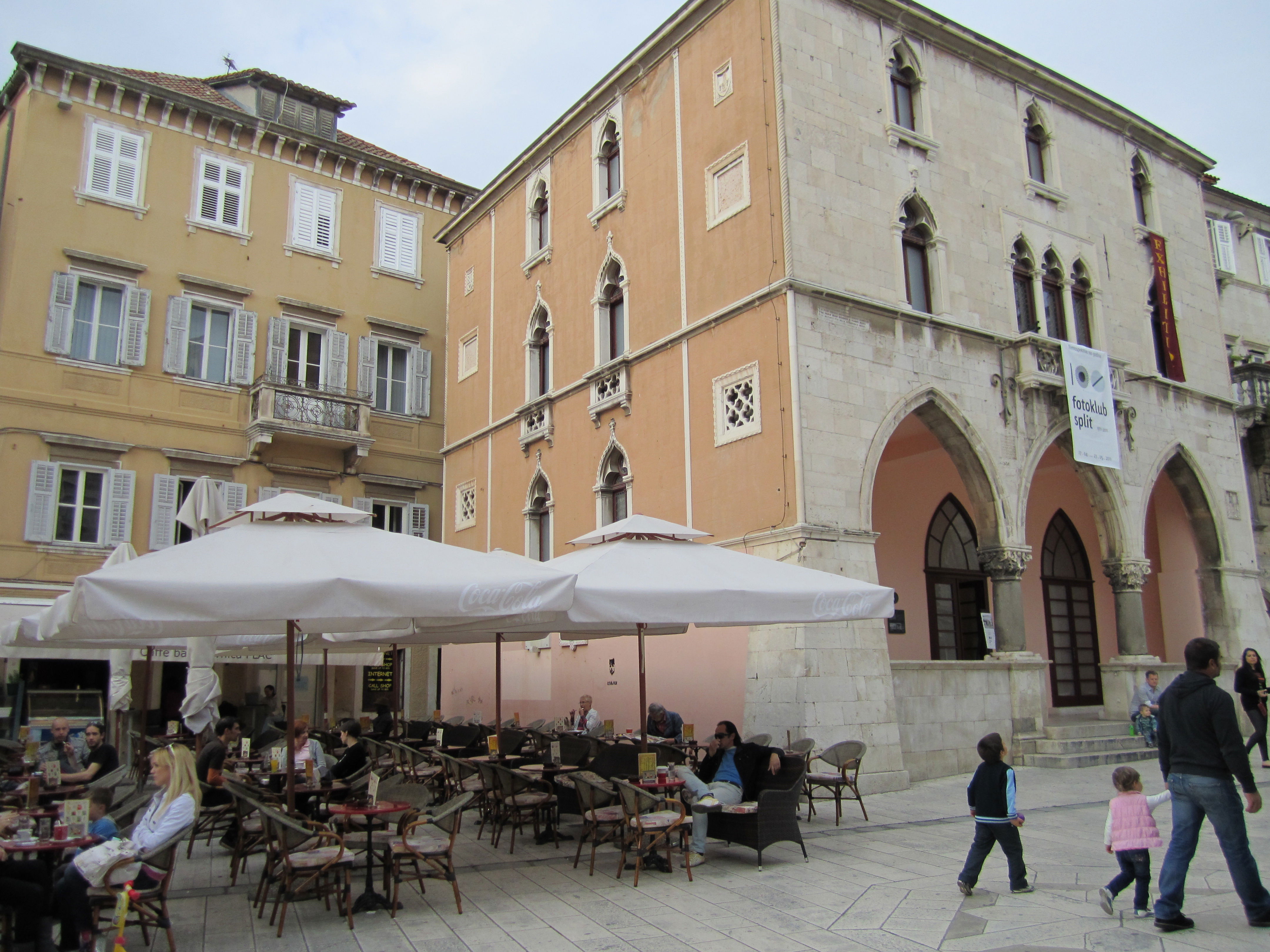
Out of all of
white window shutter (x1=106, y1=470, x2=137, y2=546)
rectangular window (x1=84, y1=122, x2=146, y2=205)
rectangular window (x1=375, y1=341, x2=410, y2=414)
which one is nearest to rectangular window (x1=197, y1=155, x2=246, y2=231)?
rectangular window (x1=84, y1=122, x2=146, y2=205)

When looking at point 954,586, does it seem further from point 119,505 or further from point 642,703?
point 119,505

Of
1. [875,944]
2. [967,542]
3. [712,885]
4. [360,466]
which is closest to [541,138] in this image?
[360,466]

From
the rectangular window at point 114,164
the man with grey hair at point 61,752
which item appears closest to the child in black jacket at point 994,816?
the man with grey hair at point 61,752

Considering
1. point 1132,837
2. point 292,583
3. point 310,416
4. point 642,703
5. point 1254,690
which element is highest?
point 310,416

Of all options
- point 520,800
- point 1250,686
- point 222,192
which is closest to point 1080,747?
point 1250,686

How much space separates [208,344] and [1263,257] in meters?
25.4

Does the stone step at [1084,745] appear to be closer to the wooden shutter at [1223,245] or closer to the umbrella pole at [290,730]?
the umbrella pole at [290,730]

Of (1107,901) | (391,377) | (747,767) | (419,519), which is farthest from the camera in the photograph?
(391,377)

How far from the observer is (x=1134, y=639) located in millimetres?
16906

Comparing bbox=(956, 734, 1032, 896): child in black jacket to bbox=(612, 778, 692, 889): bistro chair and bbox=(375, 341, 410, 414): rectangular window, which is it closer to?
bbox=(612, 778, 692, 889): bistro chair

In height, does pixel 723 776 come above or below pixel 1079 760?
above

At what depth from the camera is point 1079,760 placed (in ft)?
46.9

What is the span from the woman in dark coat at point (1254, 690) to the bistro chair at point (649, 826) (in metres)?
8.49

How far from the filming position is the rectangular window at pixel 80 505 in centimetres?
1833
